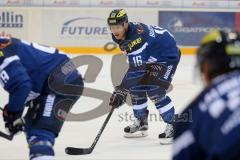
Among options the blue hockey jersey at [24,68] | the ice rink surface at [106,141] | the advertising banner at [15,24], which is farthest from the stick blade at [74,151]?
the advertising banner at [15,24]

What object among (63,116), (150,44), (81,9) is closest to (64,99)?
(63,116)

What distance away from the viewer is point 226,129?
3.73 ft

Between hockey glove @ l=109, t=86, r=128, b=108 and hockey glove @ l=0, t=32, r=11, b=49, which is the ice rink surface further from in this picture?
hockey glove @ l=0, t=32, r=11, b=49

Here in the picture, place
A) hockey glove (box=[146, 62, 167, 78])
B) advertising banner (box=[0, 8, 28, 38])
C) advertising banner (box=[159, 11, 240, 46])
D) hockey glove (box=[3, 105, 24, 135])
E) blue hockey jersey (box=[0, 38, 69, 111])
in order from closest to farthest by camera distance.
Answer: blue hockey jersey (box=[0, 38, 69, 111]) → hockey glove (box=[3, 105, 24, 135]) → hockey glove (box=[146, 62, 167, 78]) → advertising banner (box=[0, 8, 28, 38]) → advertising banner (box=[159, 11, 240, 46])

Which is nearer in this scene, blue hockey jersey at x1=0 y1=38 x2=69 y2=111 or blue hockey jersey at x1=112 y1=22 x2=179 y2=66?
blue hockey jersey at x1=0 y1=38 x2=69 y2=111

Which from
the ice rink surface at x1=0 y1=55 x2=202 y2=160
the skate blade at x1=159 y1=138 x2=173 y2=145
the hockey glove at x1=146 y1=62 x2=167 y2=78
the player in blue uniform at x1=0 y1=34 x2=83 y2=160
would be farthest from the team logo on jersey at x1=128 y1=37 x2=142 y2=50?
the player in blue uniform at x1=0 y1=34 x2=83 y2=160

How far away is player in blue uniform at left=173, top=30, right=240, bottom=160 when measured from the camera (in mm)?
1138

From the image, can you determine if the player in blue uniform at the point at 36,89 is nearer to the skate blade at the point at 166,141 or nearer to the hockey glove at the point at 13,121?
the hockey glove at the point at 13,121

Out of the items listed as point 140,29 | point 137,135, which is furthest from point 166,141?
point 140,29

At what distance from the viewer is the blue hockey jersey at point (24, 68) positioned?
2678mm

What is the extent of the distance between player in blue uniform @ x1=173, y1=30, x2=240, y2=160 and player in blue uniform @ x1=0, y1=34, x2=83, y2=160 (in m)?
1.54

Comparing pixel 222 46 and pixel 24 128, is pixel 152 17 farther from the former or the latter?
pixel 222 46

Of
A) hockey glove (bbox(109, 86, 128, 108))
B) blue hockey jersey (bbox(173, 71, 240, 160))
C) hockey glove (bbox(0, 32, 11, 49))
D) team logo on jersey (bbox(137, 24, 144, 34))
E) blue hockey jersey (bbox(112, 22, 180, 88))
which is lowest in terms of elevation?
hockey glove (bbox(109, 86, 128, 108))

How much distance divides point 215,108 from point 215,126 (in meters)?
0.04
